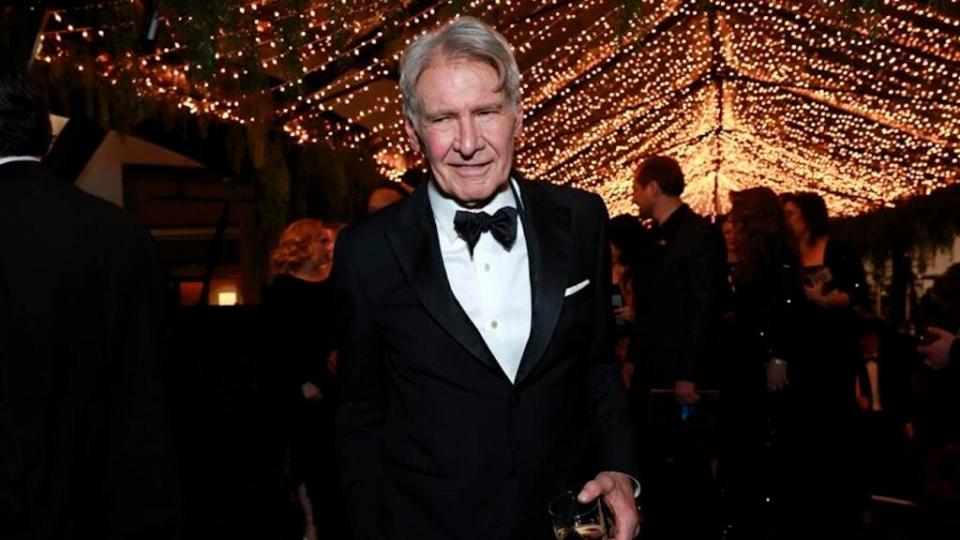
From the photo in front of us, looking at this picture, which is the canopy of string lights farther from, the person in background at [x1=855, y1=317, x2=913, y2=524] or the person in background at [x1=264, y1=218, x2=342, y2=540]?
the person in background at [x1=855, y1=317, x2=913, y2=524]

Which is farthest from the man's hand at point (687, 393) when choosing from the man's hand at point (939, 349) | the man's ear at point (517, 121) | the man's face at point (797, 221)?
the man's ear at point (517, 121)

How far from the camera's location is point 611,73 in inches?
415

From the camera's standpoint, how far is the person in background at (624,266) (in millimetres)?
7475

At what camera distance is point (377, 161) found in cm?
966

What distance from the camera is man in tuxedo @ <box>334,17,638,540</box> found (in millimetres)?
2545

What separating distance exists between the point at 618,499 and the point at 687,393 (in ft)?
11.9

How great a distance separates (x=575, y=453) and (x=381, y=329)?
0.49m

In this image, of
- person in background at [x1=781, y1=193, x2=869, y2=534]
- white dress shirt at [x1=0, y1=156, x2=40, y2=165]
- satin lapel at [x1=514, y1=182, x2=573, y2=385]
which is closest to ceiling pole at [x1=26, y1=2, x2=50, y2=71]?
white dress shirt at [x1=0, y1=156, x2=40, y2=165]

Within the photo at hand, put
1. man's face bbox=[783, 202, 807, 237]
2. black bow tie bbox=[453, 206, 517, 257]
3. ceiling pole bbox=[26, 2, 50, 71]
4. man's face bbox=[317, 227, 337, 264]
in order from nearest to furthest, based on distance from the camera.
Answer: black bow tie bbox=[453, 206, 517, 257], ceiling pole bbox=[26, 2, 50, 71], man's face bbox=[317, 227, 337, 264], man's face bbox=[783, 202, 807, 237]

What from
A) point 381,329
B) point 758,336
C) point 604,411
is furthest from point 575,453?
point 758,336

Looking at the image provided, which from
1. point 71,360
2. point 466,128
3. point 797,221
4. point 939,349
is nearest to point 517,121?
point 466,128

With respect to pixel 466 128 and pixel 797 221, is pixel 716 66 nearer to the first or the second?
pixel 797 221

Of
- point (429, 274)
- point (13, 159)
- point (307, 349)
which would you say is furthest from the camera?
point (307, 349)

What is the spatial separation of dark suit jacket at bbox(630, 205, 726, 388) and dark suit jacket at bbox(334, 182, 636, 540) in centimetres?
334
